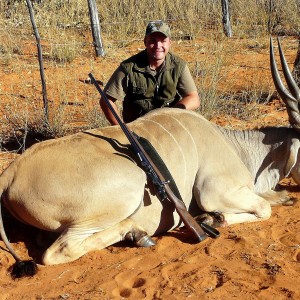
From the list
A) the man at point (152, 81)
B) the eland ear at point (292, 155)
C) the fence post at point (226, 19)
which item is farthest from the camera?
the fence post at point (226, 19)

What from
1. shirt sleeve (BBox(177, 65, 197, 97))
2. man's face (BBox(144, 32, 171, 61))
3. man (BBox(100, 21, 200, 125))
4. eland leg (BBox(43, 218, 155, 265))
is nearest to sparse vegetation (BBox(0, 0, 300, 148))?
man (BBox(100, 21, 200, 125))

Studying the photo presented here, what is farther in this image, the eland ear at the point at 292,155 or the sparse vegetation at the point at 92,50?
the sparse vegetation at the point at 92,50

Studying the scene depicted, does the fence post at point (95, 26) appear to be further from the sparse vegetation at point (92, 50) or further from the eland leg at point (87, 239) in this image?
the eland leg at point (87, 239)

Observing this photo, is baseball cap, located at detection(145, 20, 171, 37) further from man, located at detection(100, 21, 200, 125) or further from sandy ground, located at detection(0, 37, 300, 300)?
sandy ground, located at detection(0, 37, 300, 300)

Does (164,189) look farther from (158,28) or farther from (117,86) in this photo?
(158,28)

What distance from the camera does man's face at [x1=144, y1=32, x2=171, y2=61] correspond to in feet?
16.4

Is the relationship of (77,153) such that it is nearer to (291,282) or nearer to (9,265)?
(9,265)

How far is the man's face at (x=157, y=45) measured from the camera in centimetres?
501

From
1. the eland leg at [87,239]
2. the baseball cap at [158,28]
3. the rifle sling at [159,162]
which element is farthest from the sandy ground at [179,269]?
the baseball cap at [158,28]

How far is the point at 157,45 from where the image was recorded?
16.5 feet

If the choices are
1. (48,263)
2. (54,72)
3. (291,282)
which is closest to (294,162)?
(291,282)

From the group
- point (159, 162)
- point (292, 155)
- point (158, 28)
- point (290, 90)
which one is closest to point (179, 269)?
point (159, 162)

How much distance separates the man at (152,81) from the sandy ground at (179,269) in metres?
1.54

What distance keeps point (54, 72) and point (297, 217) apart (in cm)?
603
